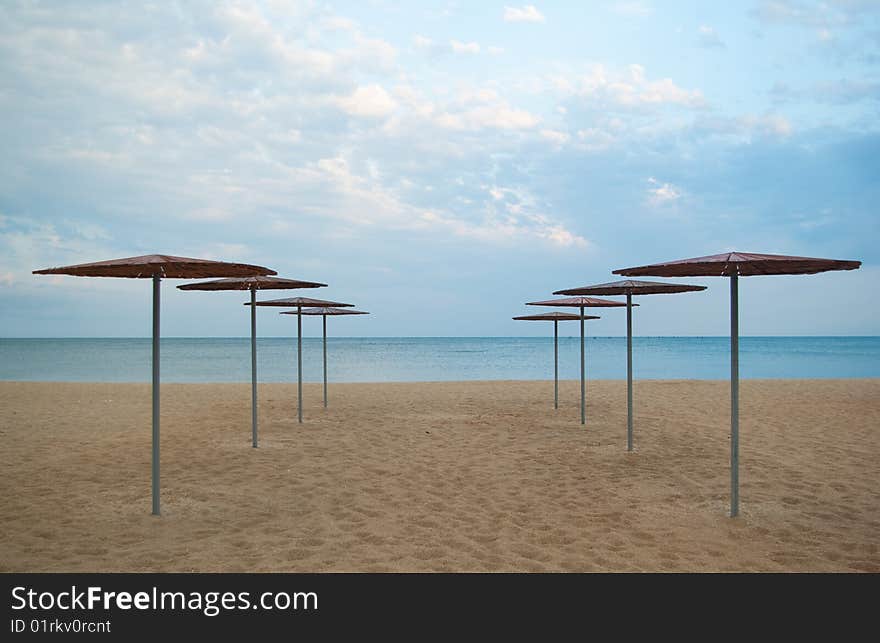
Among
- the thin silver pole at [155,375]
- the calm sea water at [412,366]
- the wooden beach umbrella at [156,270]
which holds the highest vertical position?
the wooden beach umbrella at [156,270]

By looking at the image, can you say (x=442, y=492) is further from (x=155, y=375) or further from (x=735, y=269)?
(x=735, y=269)

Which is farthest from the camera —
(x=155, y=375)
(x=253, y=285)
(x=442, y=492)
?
(x=253, y=285)

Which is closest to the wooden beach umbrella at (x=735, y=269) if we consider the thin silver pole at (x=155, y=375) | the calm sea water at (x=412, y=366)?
the thin silver pole at (x=155, y=375)

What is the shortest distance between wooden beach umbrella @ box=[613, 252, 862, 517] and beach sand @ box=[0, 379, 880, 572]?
106 centimetres

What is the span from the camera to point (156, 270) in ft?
16.6

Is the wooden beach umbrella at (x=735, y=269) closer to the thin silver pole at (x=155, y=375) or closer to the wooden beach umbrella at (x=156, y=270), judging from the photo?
the wooden beach umbrella at (x=156, y=270)

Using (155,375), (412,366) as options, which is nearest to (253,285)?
(155,375)

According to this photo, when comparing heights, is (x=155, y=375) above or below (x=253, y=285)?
below

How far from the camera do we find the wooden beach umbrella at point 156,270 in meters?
4.83

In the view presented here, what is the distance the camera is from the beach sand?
450 centimetres

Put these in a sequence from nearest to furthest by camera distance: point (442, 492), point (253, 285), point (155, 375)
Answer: point (155, 375) < point (442, 492) < point (253, 285)

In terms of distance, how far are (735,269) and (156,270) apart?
475 cm

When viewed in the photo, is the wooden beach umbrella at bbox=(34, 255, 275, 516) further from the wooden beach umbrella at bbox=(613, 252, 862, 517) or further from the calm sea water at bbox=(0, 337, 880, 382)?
the calm sea water at bbox=(0, 337, 880, 382)

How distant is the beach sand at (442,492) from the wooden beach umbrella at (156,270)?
112 cm
